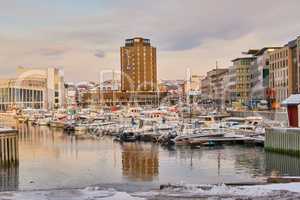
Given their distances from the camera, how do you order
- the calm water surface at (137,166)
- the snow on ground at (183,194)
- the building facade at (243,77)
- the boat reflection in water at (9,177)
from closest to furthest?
1. the snow on ground at (183,194)
2. the boat reflection in water at (9,177)
3. the calm water surface at (137,166)
4. the building facade at (243,77)

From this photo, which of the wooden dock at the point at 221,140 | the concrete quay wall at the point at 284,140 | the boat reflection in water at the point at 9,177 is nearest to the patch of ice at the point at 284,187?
the boat reflection in water at the point at 9,177

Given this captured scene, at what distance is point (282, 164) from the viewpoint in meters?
52.7

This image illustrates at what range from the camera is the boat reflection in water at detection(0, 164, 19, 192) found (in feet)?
137

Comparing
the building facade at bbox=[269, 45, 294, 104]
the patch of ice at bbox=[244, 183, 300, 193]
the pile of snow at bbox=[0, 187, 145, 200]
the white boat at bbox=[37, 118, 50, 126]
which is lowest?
the pile of snow at bbox=[0, 187, 145, 200]

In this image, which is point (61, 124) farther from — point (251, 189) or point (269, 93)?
point (251, 189)

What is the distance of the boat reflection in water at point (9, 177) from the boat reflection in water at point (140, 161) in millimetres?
8715

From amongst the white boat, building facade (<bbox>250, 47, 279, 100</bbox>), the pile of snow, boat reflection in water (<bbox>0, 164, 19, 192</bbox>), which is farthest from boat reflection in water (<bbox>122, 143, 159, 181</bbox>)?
building facade (<bbox>250, 47, 279, 100</bbox>)

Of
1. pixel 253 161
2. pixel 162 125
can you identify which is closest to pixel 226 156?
pixel 253 161

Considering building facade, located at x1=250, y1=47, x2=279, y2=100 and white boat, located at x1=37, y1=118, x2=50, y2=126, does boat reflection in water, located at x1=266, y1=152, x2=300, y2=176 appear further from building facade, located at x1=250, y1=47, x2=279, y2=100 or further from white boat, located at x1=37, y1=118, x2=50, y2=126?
building facade, located at x1=250, y1=47, x2=279, y2=100

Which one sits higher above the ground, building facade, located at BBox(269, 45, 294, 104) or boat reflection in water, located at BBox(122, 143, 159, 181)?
building facade, located at BBox(269, 45, 294, 104)

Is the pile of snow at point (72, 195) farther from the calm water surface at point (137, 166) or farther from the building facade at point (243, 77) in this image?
the building facade at point (243, 77)

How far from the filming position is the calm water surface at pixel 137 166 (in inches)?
1741

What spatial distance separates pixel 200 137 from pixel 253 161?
20340 millimetres

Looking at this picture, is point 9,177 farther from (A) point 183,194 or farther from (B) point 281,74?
(B) point 281,74
